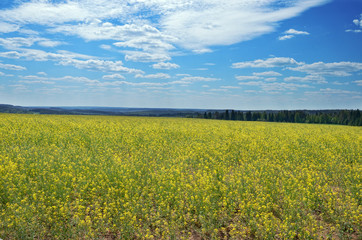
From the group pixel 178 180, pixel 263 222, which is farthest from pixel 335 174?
pixel 178 180

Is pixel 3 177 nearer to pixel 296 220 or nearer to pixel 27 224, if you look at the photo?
pixel 27 224

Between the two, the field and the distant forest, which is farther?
the distant forest

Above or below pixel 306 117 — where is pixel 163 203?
below

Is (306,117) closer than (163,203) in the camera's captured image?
No

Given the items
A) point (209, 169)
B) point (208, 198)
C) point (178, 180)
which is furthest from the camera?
point (209, 169)

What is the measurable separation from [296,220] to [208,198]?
95.3 inches

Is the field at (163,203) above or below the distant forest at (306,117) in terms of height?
below

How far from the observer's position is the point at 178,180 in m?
8.76

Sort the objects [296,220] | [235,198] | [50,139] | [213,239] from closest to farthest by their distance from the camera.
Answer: [213,239]
[296,220]
[235,198]
[50,139]

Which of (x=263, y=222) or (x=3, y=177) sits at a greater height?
(x=3, y=177)

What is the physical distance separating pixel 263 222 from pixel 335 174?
20.2ft

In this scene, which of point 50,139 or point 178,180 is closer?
point 178,180

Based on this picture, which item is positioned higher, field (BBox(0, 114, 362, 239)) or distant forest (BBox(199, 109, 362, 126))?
distant forest (BBox(199, 109, 362, 126))

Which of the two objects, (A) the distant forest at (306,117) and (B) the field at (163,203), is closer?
(B) the field at (163,203)
